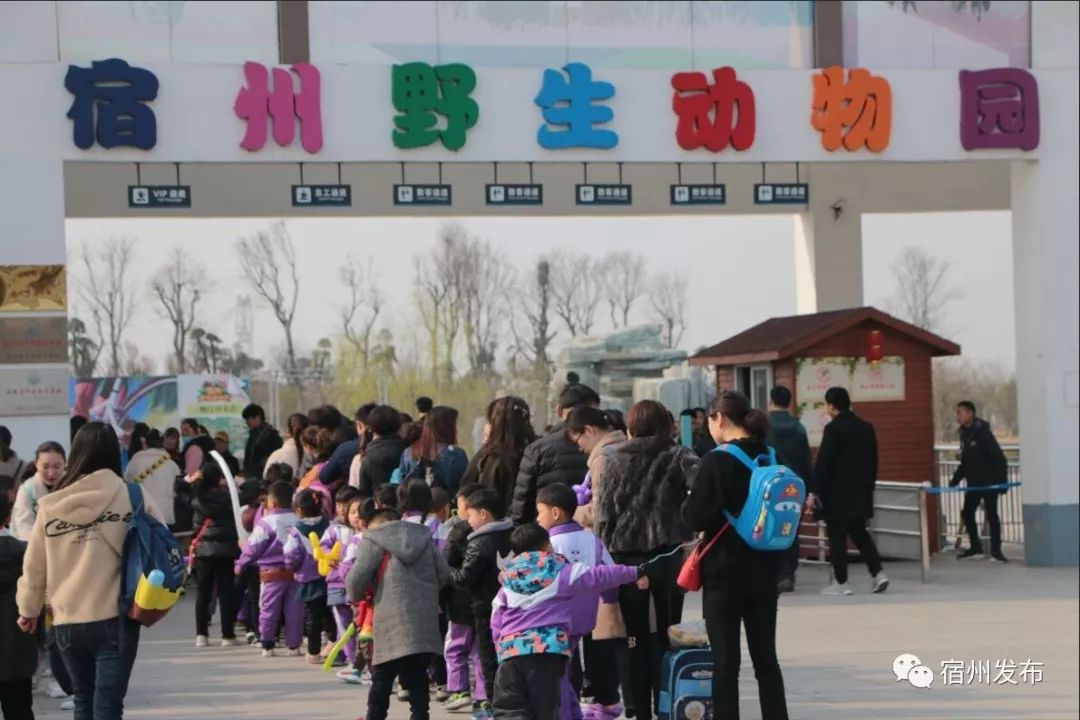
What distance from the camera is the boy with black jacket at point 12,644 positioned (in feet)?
28.1

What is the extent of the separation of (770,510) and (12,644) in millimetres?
3540

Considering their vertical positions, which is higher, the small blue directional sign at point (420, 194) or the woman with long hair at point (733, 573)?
the small blue directional sign at point (420, 194)

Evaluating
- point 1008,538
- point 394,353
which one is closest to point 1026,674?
point 1008,538

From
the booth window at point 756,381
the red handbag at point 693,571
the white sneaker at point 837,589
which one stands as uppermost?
the booth window at point 756,381

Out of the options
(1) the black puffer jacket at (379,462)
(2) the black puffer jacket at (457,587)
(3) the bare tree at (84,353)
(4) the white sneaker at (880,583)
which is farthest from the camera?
(3) the bare tree at (84,353)

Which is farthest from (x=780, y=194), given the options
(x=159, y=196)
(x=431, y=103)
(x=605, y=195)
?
(x=159, y=196)

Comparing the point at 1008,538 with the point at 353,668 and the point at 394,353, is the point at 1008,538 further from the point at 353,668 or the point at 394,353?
the point at 394,353

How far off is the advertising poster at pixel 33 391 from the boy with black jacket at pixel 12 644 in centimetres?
721

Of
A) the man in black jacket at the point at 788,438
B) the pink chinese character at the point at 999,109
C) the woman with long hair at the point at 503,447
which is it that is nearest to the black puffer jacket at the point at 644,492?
the woman with long hair at the point at 503,447

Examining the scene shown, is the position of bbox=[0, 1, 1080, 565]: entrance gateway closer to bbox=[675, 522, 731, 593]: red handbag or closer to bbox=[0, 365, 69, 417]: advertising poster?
bbox=[0, 365, 69, 417]: advertising poster

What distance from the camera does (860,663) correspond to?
12.0 metres

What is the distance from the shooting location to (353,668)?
12.2 meters

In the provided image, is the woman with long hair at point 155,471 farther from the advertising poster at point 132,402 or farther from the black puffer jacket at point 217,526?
the advertising poster at point 132,402

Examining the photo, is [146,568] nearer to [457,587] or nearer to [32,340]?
[457,587]
